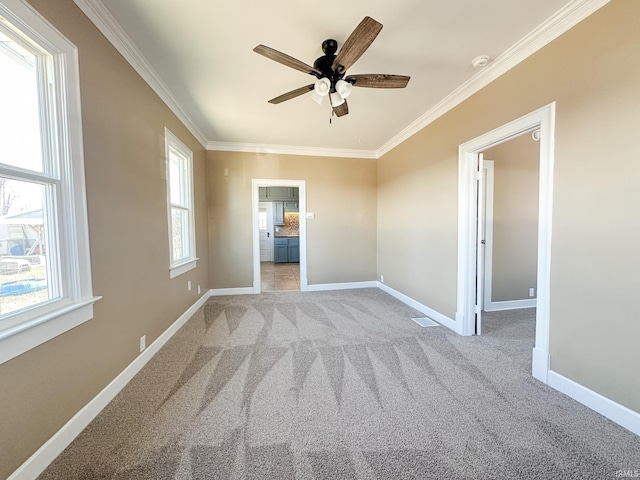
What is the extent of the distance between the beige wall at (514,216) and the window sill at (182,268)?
4.14m

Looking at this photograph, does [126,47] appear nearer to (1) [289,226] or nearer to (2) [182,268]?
Result: (2) [182,268]

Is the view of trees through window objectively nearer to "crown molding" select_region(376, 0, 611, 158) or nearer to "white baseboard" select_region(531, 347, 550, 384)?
"crown molding" select_region(376, 0, 611, 158)

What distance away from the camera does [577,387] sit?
161 cm

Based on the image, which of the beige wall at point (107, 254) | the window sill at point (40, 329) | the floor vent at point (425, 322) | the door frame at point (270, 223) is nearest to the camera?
the window sill at point (40, 329)

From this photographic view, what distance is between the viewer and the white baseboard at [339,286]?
4484 millimetres

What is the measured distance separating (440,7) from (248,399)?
2942 millimetres

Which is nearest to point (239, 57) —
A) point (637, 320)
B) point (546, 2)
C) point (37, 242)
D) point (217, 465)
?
point (37, 242)

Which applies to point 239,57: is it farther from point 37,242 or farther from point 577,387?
point 577,387

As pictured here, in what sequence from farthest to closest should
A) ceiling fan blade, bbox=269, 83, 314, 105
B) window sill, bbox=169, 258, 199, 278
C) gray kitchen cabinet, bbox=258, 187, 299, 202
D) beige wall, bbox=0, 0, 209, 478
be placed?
gray kitchen cabinet, bbox=258, 187, 299, 202 < window sill, bbox=169, 258, 199, 278 < ceiling fan blade, bbox=269, 83, 314, 105 < beige wall, bbox=0, 0, 209, 478

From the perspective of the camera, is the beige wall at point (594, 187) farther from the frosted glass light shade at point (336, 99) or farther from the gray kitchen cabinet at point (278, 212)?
the gray kitchen cabinet at point (278, 212)

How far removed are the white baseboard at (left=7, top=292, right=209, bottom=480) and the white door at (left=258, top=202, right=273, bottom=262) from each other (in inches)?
243

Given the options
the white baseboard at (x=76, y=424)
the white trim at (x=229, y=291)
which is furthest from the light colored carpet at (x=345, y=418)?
the white trim at (x=229, y=291)

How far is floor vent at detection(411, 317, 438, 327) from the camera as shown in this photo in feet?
9.45

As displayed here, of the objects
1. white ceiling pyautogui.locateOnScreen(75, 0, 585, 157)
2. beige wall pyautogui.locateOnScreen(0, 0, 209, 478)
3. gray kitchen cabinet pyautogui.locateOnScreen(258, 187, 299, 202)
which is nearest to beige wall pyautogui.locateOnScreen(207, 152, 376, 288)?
white ceiling pyautogui.locateOnScreen(75, 0, 585, 157)
